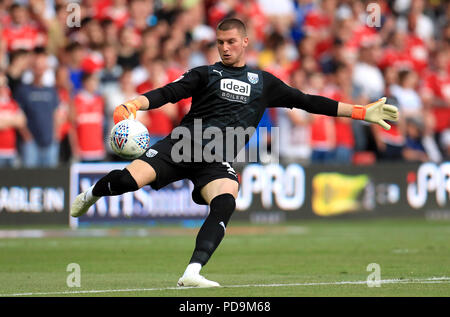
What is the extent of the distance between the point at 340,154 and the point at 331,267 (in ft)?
29.5

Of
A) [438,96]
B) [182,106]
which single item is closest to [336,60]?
[438,96]

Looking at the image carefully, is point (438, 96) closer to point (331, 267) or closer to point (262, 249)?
point (262, 249)

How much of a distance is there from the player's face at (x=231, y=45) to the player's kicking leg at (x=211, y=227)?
1.19 metres

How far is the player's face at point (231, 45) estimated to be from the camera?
949 cm

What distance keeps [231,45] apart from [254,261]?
3739mm

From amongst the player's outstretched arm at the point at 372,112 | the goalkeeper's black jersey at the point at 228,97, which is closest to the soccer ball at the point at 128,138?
the goalkeeper's black jersey at the point at 228,97

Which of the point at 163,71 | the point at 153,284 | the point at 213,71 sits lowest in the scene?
the point at 153,284

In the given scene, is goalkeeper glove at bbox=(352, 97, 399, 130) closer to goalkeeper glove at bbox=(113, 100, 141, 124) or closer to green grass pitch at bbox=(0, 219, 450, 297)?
green grass pitch at bbox=(0, 219, 450, 297)

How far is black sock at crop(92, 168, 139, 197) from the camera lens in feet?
31.0

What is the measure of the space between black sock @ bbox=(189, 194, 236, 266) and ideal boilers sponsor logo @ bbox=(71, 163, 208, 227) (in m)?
8.73

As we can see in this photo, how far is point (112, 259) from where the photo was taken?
12.7m

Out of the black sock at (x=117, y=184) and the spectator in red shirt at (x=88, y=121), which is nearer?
the black sock at (x=117, y=184)

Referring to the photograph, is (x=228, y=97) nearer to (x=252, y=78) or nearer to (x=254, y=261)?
(x=252, y=78)

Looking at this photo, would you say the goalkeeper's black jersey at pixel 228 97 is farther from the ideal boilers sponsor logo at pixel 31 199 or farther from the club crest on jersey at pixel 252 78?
the ideal boilers sponsor logo at pixel 31 199
